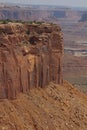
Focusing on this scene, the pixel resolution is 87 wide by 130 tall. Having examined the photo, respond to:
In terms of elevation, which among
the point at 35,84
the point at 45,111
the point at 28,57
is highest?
the point at 28,57

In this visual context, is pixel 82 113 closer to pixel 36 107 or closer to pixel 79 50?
pixel 36 107

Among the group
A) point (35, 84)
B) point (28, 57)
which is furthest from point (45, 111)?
point (28, 57)

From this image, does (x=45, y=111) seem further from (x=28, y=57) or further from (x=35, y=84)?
(x=28, y=57)

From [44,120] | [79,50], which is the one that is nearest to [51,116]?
[44,120]

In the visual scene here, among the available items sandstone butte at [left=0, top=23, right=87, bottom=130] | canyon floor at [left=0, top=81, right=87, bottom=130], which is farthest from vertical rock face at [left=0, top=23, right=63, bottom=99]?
canyon floor at [left=0, top=81, right=87, bottom=130]

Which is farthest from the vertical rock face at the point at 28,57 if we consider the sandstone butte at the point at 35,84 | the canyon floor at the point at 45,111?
the canyon floor at the point at 45,111

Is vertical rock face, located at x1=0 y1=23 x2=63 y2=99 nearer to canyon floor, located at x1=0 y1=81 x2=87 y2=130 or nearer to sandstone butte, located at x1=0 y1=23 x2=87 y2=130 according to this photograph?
sandstone butte, located at x1=0 y1=23 x2=87 y2=130

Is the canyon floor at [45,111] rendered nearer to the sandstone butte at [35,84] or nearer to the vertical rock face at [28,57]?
the sandstone butte at [35,84]
